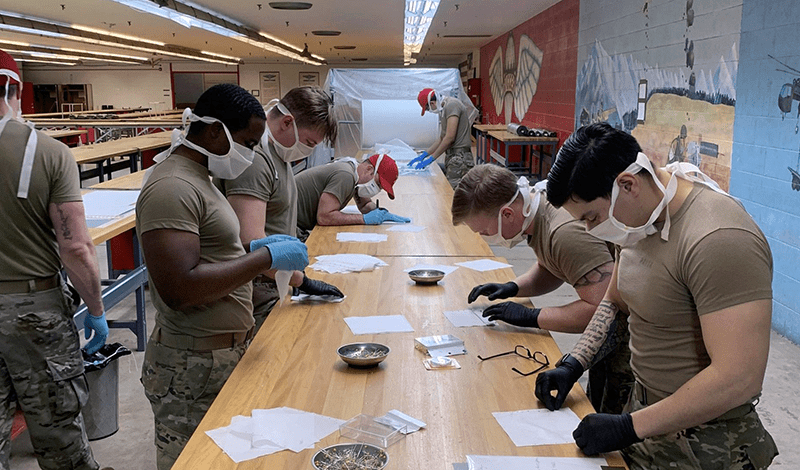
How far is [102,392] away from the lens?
3014 mm

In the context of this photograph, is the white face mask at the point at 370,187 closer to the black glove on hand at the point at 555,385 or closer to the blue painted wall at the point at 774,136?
the blue painted wall at the point at 774,136

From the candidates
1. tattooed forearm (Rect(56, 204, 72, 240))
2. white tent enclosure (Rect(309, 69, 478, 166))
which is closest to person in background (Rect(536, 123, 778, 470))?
tattooed forearm (Rect(56, 204, 72, 240))

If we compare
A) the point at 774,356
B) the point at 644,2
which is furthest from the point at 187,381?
the point at 644,2

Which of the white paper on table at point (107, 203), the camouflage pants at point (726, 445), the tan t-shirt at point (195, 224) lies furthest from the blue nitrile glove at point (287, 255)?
the white paper on table at point (107, 203)

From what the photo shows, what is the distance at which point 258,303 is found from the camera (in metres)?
2.65

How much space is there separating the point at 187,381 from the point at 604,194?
1266 millimetres

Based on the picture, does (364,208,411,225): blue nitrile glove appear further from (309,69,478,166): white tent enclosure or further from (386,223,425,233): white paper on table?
(309,69,478,166): white tent enclosure

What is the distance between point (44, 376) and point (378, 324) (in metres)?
1.11

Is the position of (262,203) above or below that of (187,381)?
above

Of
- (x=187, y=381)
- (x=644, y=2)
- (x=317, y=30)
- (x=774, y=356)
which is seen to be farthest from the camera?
(x=317, y=30)

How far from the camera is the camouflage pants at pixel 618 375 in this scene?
2119 mm

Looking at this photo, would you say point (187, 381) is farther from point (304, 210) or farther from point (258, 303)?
point (304, 210)

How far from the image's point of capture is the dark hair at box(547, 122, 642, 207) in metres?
1.43

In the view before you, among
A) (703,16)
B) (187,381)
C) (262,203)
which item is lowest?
(187,381)
